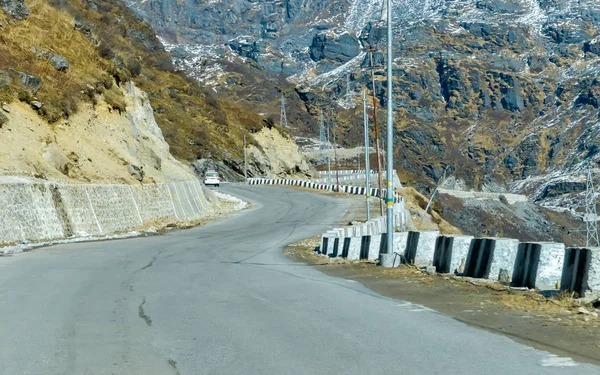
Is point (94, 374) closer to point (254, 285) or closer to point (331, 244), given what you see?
point (254, 285)

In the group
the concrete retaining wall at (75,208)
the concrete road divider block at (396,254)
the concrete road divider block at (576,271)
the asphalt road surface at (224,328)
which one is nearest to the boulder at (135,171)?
the concrete retaining wall at (75,208)

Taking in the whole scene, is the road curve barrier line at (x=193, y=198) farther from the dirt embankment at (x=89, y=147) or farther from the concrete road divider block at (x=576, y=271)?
the concrete road divider block at (x=576, y=271)

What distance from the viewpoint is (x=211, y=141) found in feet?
268

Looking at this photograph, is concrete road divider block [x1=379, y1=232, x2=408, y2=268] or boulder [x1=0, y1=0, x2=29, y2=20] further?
boulder [x1=0, y1=0, x2=29, y2=20]

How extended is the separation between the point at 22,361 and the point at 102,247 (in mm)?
15888

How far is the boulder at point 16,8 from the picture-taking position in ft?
117

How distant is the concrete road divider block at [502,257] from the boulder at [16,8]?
31445mm

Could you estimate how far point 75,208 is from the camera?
83.4 ft

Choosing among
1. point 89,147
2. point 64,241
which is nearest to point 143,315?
point 64,241

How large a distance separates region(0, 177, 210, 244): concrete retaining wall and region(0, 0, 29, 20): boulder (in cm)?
1151

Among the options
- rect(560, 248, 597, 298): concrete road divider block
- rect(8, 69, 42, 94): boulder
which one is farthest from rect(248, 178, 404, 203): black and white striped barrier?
rect(560, 248, 597, 298): concrete road divider block

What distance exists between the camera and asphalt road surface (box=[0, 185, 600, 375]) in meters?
6.38

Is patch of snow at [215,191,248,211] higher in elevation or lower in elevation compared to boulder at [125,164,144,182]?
lower

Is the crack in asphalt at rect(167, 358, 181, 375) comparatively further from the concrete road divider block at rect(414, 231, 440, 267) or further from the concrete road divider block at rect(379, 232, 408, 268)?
the concrete road divider block at rect(379, 232, 408, 268)
